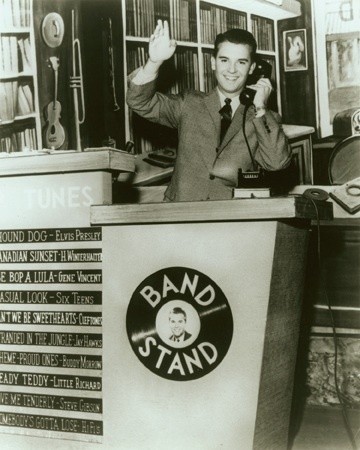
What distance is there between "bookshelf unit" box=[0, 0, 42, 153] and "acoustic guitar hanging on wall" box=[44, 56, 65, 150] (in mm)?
67

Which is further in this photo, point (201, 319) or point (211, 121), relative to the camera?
point (211, 121)

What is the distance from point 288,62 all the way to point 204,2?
1.94 feet

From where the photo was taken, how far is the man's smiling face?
2777 mm

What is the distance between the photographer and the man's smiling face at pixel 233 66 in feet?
9.11

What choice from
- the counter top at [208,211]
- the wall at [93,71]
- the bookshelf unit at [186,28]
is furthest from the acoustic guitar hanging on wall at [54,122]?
the counter top at [208,211]

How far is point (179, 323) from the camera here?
2070mm

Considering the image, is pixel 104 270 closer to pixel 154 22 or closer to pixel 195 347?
pixel 195 347

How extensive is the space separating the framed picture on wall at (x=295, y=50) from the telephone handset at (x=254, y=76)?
29.0 inches

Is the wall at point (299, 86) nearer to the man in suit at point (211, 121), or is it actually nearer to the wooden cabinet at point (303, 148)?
the wooden cabinet at point (303, 148)

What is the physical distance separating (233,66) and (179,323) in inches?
48.1

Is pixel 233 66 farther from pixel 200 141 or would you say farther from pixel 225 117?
pixel 200 141

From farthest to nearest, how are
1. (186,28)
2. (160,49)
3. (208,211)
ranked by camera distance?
(186,28) < (160,49) < (208,211)

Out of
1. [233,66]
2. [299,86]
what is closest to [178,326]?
[233,66]

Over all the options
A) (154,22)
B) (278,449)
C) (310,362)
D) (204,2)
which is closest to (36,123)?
(154,22)
